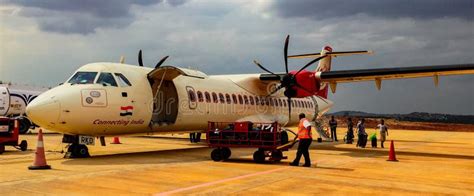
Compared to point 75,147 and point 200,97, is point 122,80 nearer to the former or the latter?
point 75,147

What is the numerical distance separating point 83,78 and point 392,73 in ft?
39.6

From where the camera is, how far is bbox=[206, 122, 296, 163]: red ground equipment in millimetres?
12281

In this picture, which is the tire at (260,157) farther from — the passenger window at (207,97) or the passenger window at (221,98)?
the passenger window at (221,98)

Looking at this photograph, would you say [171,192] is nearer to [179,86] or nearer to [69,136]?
[69,136]

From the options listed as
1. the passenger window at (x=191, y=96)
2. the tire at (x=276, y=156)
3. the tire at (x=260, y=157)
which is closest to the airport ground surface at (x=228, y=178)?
the tire at (x=260, y=157)

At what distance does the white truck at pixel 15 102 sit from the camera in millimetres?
28516

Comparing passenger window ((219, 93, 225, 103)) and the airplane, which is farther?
passenger window ((219, 93, 225, 103))

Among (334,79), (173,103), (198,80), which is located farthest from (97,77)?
(334,79)

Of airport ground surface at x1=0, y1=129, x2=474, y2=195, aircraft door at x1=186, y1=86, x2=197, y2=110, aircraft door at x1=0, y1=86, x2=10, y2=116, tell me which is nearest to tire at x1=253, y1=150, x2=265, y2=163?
airport ground surface at x1=0, y1=129, x2=474, y2=195

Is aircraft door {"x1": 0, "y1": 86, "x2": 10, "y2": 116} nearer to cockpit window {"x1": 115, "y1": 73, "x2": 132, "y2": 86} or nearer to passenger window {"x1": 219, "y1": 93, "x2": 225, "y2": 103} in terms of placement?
passenger window {"x1": 219, "y1": 93, "x2": 225, "y2": 103}

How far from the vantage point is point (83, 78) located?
1259 cm

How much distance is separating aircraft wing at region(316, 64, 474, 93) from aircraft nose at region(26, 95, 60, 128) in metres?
11.2

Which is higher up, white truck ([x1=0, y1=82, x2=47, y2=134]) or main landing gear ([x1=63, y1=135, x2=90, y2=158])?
white truck ([x1=0, y1=82, x2=47, y2=134])

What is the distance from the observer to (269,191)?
748cm
